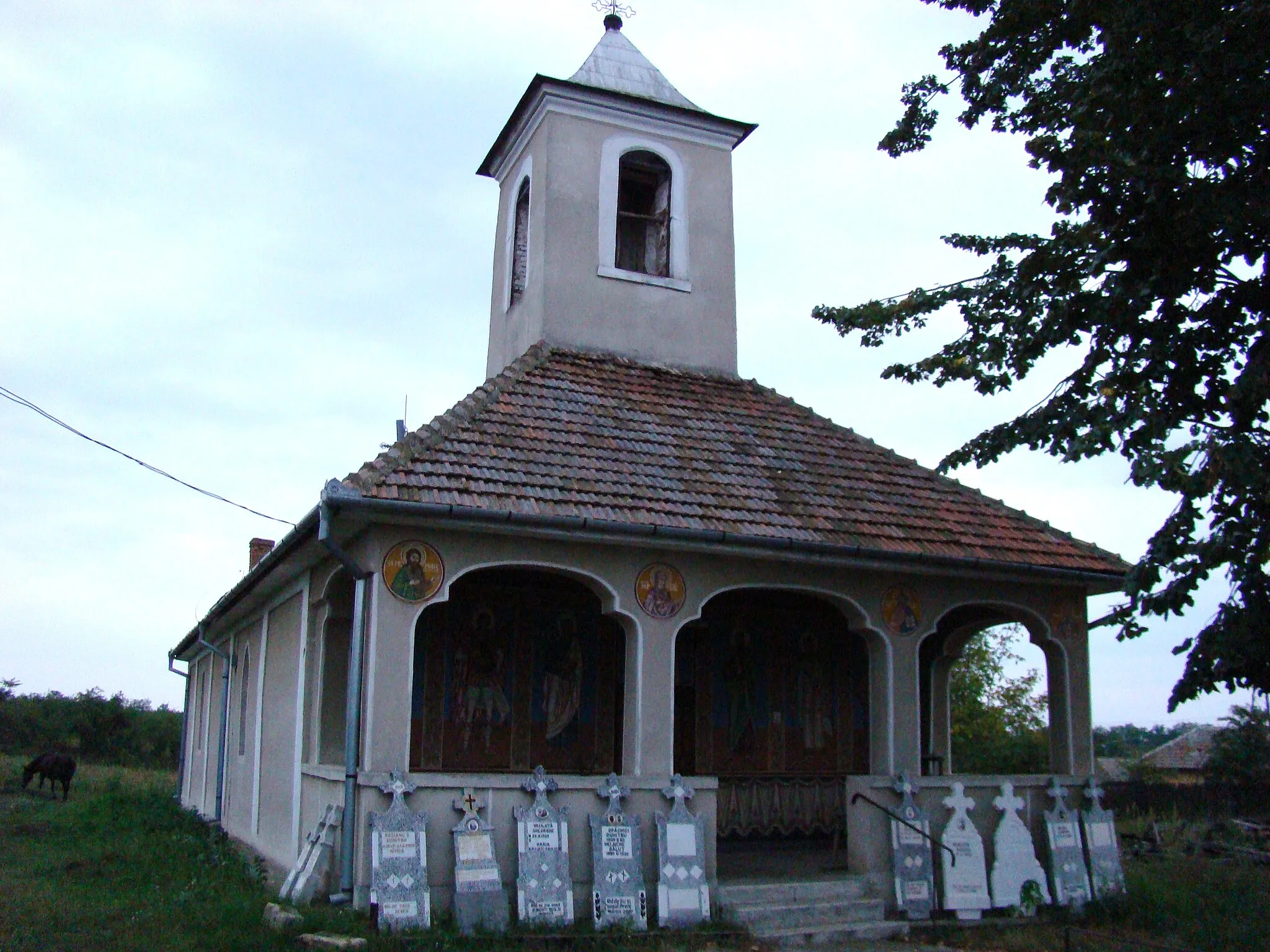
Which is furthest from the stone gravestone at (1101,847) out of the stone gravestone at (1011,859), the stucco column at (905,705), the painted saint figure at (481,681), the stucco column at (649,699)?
the painted saint figure at (481,681)

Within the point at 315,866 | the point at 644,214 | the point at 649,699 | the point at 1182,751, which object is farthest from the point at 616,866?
A: the point at 1182,751

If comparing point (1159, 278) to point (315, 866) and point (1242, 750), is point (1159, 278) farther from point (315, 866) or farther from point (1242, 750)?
point (1242, 750)

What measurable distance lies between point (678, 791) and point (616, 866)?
78 cm

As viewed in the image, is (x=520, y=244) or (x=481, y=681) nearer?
(x=481, y=681)

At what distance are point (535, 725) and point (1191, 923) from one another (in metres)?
5.90

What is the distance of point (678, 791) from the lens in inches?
383

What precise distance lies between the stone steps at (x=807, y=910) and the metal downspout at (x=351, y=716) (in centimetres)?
290

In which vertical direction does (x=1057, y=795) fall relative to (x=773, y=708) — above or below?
below

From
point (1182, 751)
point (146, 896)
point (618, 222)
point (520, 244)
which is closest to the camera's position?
point (146, 896)

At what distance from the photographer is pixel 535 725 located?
11570 mm

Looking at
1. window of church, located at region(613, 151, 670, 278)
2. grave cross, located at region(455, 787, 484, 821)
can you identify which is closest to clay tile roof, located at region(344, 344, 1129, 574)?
window of church, located at region(613, 151, 670, 278)

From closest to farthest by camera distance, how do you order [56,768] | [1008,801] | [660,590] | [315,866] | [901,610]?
[315,866], [660,590], [1008,801], [901,610], [56,768]

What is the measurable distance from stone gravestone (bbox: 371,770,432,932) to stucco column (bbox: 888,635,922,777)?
14.6 ft

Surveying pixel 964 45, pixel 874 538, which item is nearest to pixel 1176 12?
pixel 964 45
